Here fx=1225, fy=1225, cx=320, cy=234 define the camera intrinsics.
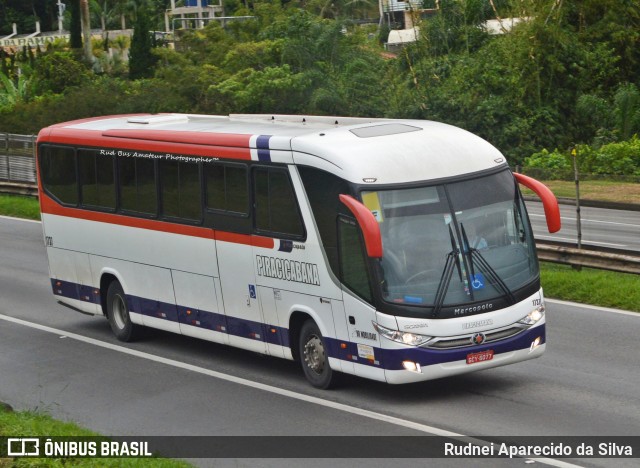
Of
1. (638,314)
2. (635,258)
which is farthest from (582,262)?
(638,314)

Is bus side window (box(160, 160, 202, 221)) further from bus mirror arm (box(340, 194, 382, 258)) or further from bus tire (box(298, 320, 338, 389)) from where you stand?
bus mirror arm (box(340, 194, 382, 258))

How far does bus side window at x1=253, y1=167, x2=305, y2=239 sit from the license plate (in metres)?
2.47

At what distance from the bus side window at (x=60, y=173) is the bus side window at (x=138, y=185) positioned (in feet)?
4.68

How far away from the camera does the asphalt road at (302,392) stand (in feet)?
40.5

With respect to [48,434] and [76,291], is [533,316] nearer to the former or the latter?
[48,434]

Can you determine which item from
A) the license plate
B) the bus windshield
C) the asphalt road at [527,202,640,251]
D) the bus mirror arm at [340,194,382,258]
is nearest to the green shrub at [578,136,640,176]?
the asphalt road at [527,202,640,251]

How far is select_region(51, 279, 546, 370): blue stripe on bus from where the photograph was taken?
42.4 feet

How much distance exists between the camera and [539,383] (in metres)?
14.0

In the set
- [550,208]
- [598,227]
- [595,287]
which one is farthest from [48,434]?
[598,227]

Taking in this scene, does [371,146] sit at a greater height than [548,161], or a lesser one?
greater

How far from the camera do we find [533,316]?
44.5 feet

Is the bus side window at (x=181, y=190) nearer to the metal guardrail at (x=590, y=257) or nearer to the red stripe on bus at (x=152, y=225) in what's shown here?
the red stripe on bus at (x=152, y=225)

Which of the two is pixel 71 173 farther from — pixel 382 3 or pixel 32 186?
pixel 382 3

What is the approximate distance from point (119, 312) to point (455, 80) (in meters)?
30.6
